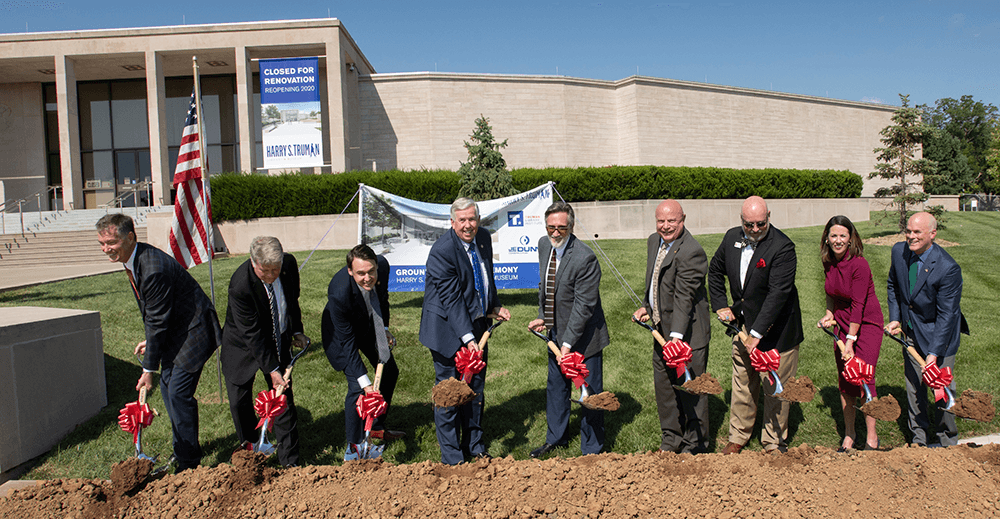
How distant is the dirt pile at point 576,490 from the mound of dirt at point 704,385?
0.55m

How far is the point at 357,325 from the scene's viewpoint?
173 inches

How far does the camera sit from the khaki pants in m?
4.49

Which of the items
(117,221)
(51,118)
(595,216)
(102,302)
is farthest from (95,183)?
(117,221)

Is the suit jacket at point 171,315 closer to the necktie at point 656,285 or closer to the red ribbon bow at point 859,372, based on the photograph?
the necktie at point 656,285

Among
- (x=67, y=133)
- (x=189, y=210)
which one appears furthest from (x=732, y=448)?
(x=67, y=133)

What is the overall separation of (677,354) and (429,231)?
5239 mm

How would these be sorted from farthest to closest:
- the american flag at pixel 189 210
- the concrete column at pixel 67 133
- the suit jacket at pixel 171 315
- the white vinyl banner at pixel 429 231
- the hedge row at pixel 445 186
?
the concrete column at pixel 67 133 < the hedge row at pixel 445 186 < the white vinyl banner at pixel 429 231 < the american flag at pixel 189 210 < the suit jacket at pixel 171 315

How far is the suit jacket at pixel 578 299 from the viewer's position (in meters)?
4.30

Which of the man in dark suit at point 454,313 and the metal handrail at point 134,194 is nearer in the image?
the man in dark suit at point 454,313

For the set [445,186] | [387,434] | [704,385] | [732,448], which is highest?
[445,186]

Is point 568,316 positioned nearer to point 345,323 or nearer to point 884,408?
point 345,323

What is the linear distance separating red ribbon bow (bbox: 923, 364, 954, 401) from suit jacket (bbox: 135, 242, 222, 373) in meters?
5.27

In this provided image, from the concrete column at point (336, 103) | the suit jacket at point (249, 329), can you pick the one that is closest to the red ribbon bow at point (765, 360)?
the suit jacket at point (249, 329)

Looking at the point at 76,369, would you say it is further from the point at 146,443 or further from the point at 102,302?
the point at 102,302
